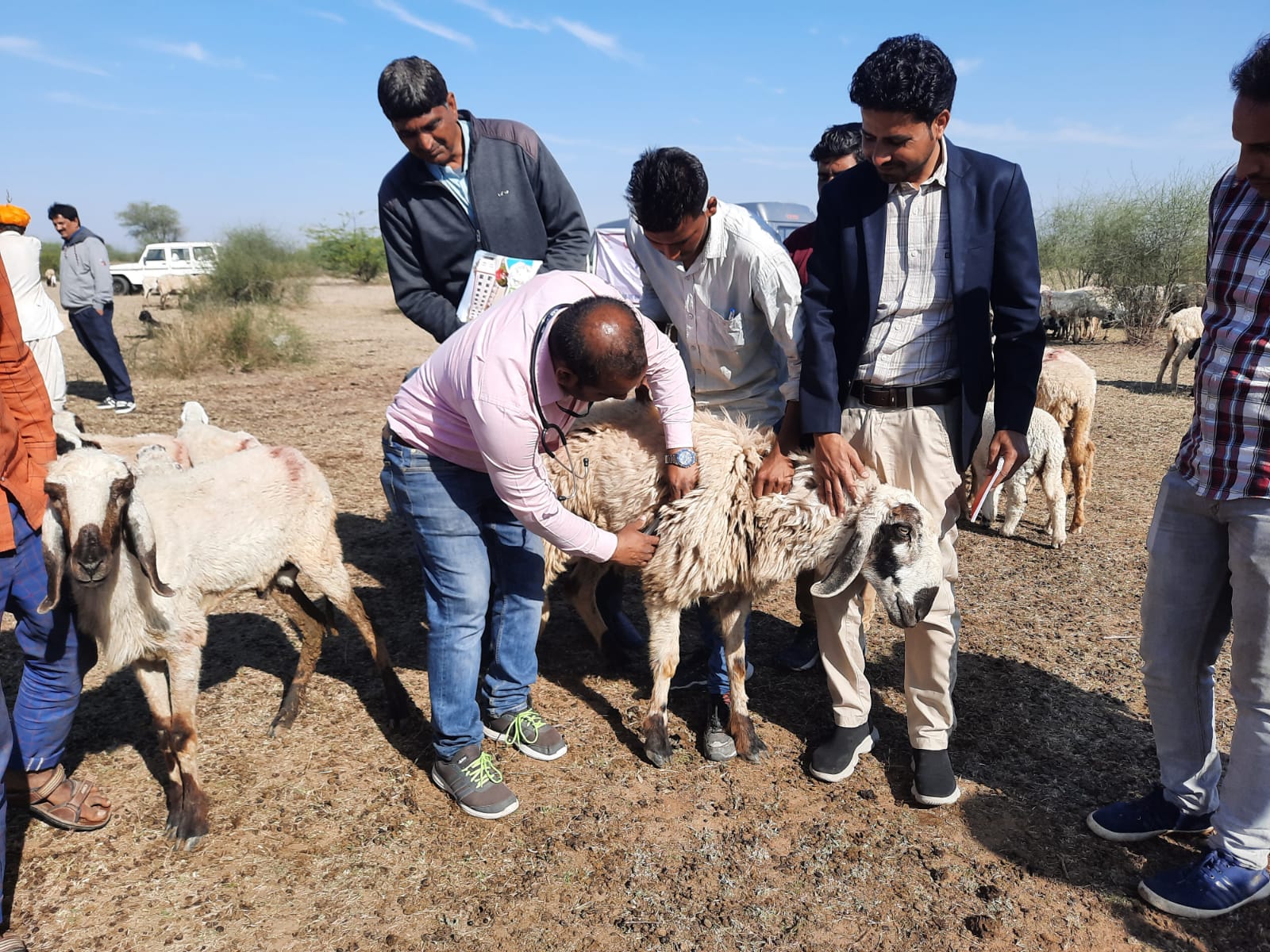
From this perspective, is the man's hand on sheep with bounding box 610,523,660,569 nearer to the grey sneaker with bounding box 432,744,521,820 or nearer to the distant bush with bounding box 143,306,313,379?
the grey sneaker with bounding box 432,744,521,820

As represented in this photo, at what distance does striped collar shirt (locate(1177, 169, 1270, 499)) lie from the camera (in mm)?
2424

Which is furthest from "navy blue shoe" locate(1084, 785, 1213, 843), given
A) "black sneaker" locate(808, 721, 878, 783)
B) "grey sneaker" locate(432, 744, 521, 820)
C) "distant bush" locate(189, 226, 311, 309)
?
"distant bush" locate(189, 226, 311, 309)

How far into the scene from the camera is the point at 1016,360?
3016 millimetres

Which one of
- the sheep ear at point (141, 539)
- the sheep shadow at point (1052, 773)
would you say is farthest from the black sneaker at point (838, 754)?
the sheep ear at point (141, 539)

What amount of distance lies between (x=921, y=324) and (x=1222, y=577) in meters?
1.39

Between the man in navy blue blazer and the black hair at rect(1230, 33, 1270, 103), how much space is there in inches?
27.9

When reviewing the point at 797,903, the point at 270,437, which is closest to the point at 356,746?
the point at 797,903

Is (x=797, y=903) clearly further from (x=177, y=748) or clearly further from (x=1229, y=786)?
(x=177, y=748)

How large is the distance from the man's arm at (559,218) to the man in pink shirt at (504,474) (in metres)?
0.86

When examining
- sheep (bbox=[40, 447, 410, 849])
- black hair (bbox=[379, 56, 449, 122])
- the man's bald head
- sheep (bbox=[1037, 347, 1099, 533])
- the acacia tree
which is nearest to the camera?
the man's bald head

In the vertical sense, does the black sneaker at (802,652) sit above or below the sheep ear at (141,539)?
below

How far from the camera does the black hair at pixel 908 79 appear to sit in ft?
8.59

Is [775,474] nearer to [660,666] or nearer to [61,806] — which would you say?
[660,666]

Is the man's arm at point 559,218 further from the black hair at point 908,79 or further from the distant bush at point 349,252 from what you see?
the distant bush at point 349,252
